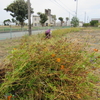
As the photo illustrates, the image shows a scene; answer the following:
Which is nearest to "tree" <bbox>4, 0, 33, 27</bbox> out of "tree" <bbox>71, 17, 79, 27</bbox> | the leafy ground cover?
"tree" <bbox>71, 17, 79, 27</bbox>

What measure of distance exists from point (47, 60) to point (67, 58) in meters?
0.32

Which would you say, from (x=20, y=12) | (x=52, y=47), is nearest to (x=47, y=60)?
(x=52, y=47)

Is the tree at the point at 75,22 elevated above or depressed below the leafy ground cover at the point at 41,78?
above

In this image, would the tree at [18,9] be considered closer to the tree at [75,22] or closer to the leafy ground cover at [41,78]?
the tree at [75,22]

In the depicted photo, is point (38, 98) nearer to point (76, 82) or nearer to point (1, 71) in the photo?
point (76, 82)

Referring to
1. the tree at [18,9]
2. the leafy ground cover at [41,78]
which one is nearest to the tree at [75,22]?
the tree at [18,9]

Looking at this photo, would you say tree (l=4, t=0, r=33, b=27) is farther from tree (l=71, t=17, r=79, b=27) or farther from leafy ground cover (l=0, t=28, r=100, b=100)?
leafy ground cover (l=0, t=28, r=100, b=100)

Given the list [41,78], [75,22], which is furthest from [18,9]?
[41,78]

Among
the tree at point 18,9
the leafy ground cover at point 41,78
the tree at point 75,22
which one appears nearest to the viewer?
the leafy ground cover at point 41,78

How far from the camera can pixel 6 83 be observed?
106 cm

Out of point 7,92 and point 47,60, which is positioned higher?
point 47,60

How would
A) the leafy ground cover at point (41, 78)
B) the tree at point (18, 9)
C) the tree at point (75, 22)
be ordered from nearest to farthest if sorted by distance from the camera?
the leafy ground cover at point (41, 78), the tree at point (18, 9), the tree at point (75, 22)

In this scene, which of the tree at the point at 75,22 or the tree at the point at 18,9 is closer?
the tree at the point at 18,9

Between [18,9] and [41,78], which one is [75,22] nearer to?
[18,9]
